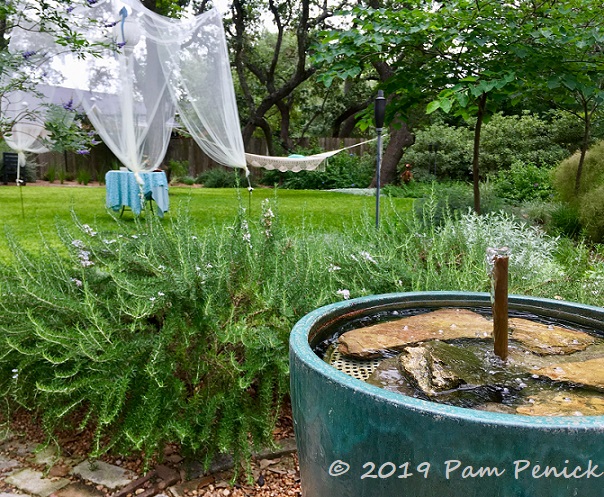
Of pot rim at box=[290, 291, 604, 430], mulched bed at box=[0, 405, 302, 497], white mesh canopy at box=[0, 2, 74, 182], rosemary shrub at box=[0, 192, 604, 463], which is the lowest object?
mulched bed at box=[0, 405, 302, 497]

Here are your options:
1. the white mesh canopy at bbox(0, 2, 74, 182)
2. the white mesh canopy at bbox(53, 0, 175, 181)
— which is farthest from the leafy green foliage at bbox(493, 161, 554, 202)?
the white mesh canopy at bbox(0, 2, 74, 182)

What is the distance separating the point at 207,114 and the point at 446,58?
2.95 meters

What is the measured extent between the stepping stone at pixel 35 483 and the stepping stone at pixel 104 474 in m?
0.06

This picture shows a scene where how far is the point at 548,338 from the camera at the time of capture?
1.30 metres

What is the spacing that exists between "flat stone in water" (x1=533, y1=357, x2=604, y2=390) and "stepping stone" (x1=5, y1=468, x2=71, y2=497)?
1516 mm

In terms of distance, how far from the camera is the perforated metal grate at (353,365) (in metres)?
1.13

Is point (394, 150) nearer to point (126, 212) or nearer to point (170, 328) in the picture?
point (126, 212)

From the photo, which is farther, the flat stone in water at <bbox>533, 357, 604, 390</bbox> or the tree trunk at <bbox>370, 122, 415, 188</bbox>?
the tree trunk at <bbox>370, 122, 415, 188</bbox>

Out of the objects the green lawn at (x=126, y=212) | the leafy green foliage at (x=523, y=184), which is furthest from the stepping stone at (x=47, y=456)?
the leafy green foliage at (x=523, y=184)

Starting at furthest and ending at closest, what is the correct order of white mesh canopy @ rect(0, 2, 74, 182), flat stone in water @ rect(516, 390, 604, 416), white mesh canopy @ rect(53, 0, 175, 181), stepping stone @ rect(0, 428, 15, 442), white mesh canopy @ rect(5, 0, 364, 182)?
white mesh canopy @ rect(5, 0, 364, 182), white mesh canopy @ rect(53, 0, 175, 181), white mesh canopy @ rect(0, 2, 74, 182), stepping stone @ rect(0, 428, 15, 442), flat stone in water @ rect(516, 390, 604, 416)

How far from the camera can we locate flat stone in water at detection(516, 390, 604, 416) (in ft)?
3.05

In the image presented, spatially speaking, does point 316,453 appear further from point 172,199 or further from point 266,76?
point 266,76

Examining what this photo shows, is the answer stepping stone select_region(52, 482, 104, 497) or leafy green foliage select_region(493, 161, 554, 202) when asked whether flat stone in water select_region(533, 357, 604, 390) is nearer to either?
stepping stone select_region(52, 482, 104, 497)

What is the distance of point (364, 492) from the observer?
0.87 metres
